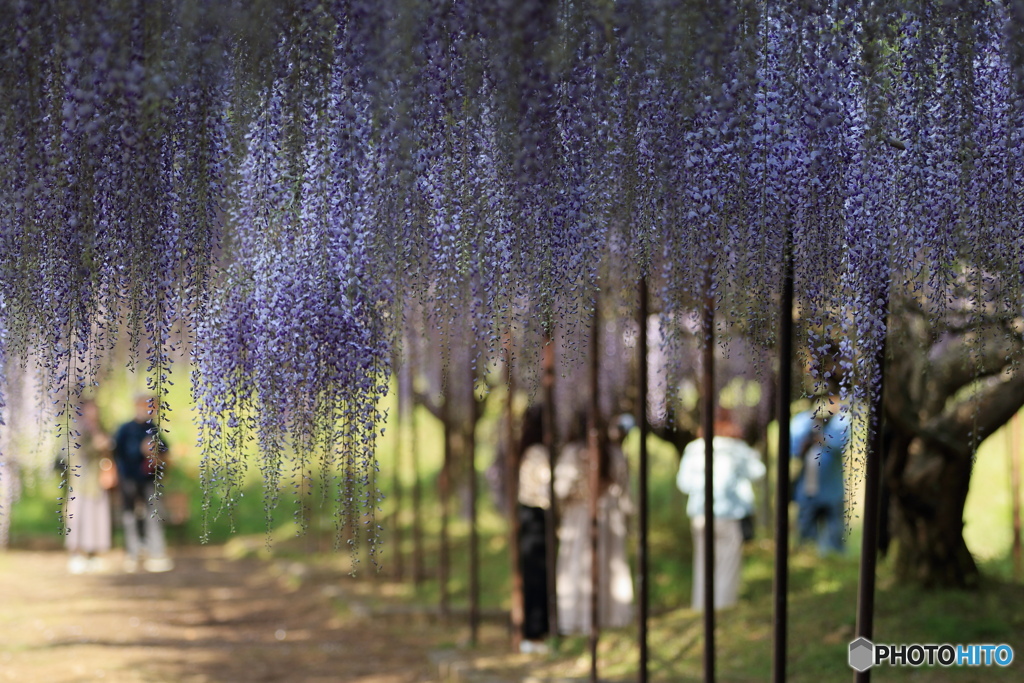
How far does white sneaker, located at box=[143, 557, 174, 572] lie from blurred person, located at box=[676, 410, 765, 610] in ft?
21.4

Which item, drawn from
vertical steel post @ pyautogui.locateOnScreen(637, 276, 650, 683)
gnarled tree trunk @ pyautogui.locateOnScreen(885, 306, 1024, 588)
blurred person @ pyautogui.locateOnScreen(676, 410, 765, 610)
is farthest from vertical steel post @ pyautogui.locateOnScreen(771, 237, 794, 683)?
blurred person @ pyautogui.locateOnScreen(676, 410, 765, 610)

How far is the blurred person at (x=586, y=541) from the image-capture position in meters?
7.87

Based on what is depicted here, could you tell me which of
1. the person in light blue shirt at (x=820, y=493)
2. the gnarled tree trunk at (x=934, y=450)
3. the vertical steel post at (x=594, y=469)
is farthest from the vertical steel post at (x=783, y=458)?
the person in light blue shirt at (x=820, y=493)

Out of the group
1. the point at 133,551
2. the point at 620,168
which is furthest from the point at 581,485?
the point at 133,551

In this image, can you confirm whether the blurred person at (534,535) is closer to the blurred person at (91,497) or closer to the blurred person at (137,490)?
the blurred person at (137,490)

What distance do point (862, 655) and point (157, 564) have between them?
10.1m

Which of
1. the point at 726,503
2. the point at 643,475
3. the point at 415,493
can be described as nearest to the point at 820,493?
the point at 726,503

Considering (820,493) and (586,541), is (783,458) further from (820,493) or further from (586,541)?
(820,493)

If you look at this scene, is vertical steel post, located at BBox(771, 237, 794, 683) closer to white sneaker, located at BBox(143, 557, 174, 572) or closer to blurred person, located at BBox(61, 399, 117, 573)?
blurred person, located at BBox(61, 399, 117, 573)

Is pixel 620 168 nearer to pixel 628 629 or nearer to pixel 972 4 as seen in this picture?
pixel 972 4

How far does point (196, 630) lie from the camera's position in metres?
9.02

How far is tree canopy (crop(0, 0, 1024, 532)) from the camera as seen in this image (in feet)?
11.2

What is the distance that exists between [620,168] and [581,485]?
14.9 feet

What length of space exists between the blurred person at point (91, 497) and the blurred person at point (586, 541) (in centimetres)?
584
